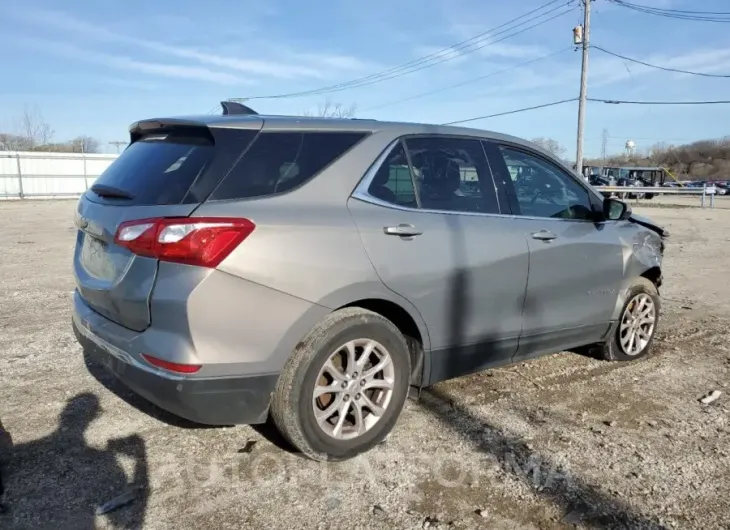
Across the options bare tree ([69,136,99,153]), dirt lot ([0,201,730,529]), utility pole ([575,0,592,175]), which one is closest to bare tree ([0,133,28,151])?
bare tree ([69,136,99,153])

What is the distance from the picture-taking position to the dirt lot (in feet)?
8.93

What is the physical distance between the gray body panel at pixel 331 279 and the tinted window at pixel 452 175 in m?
0.08

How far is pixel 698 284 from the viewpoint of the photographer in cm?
845

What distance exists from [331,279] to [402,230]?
0.54m

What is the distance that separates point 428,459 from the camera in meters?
3.23

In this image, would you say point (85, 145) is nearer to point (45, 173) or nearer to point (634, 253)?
point (45, 173)

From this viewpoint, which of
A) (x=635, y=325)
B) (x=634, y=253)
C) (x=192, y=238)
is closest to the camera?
(x=192, y=238)

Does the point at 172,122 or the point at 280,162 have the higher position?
the point at 172,122

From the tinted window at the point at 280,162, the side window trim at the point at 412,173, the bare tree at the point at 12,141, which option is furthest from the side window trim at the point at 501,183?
the bare tree at the point at 12,141

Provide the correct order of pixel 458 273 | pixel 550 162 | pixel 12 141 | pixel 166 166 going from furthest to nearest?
1. pixel 12 141
2. pixel 550 162
3. pixel 458 273
4. pixel 166 166

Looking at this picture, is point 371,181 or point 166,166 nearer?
point 166,166

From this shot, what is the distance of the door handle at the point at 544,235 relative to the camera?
13.0 feet

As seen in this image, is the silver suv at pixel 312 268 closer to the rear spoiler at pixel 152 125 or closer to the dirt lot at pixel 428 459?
the rear spoiler at pixel 152 125

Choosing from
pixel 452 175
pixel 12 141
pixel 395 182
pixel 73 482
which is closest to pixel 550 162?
pixel 452 175
